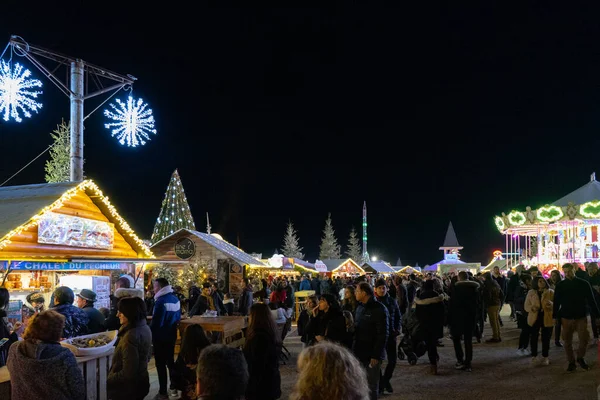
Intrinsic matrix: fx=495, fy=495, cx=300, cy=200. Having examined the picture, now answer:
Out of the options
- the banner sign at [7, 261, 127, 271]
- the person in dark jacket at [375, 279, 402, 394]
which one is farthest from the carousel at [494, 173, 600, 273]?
the banner sign at [7, 261, 127, 271]

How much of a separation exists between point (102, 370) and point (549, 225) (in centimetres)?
2527

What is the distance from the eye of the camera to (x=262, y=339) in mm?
4633

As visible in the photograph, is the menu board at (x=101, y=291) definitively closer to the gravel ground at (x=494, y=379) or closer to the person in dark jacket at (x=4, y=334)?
the gravel ground at (x=494, y=379)

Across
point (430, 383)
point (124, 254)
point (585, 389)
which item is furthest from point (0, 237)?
point (585, 389)

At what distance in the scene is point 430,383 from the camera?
303 inches

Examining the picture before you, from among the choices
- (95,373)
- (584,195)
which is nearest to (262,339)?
(95,373)

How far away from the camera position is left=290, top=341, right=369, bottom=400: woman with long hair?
2.17 meters

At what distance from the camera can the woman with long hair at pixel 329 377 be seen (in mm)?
2168

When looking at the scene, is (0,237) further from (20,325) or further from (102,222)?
(102,222)

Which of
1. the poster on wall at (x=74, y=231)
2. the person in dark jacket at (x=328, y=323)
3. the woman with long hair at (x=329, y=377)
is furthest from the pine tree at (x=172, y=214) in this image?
the woman with long hair at (x=329, y=377)

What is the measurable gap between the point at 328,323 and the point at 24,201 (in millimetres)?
7129

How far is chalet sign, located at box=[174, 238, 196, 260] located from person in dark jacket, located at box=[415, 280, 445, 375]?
15370 mm

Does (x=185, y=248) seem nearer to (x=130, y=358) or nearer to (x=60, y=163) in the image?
(x=60, y=163)

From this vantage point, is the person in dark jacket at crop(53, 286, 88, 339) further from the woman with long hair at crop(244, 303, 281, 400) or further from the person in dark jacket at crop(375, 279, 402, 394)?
the person in dark jacket at crop(375, 279, 402, 394)
